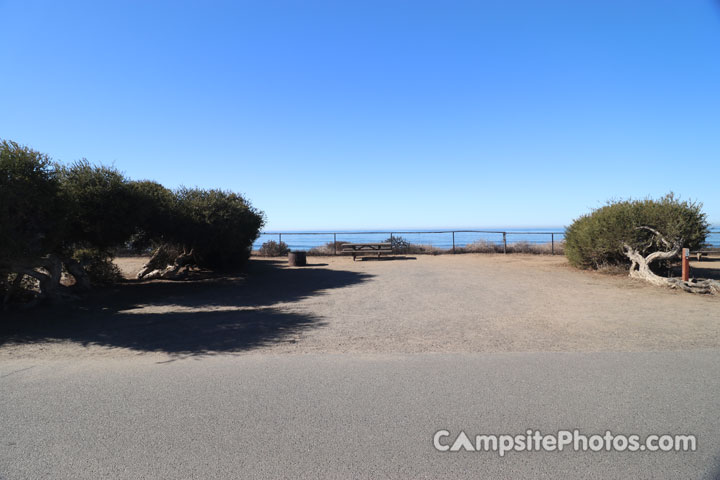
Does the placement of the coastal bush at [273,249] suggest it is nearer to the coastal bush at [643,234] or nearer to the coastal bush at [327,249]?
the coastal bush at [327,249]

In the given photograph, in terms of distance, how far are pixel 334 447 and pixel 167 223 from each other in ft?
40.8

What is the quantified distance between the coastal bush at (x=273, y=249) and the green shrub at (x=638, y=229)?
58.5 ft

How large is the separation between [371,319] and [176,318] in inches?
171

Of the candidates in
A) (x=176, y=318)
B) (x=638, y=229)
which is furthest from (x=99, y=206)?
(x=638, y=229)

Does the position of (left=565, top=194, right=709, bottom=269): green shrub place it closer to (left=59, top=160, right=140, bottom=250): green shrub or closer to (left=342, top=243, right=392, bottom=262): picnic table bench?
(left=342, top=243, right=392, bottom=262): picnic table bench

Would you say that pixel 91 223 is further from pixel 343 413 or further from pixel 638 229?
pixel 638 229

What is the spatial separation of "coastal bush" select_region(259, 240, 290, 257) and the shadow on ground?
12287mm

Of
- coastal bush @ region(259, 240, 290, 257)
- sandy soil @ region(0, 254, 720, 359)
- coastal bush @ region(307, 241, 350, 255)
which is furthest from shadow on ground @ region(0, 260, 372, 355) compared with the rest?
coastal bush @ region(307, 241, 350, 255)

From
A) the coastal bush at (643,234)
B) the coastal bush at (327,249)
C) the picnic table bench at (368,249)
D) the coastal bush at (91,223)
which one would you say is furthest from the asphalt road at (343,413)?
the coastal bush at (327,249)

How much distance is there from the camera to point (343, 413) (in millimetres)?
3857

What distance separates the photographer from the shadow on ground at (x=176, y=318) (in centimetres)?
698

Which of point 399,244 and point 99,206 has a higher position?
point 99,206

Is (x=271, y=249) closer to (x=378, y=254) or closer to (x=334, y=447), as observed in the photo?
(x=378, y=254)

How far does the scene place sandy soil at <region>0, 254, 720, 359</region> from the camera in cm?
650
